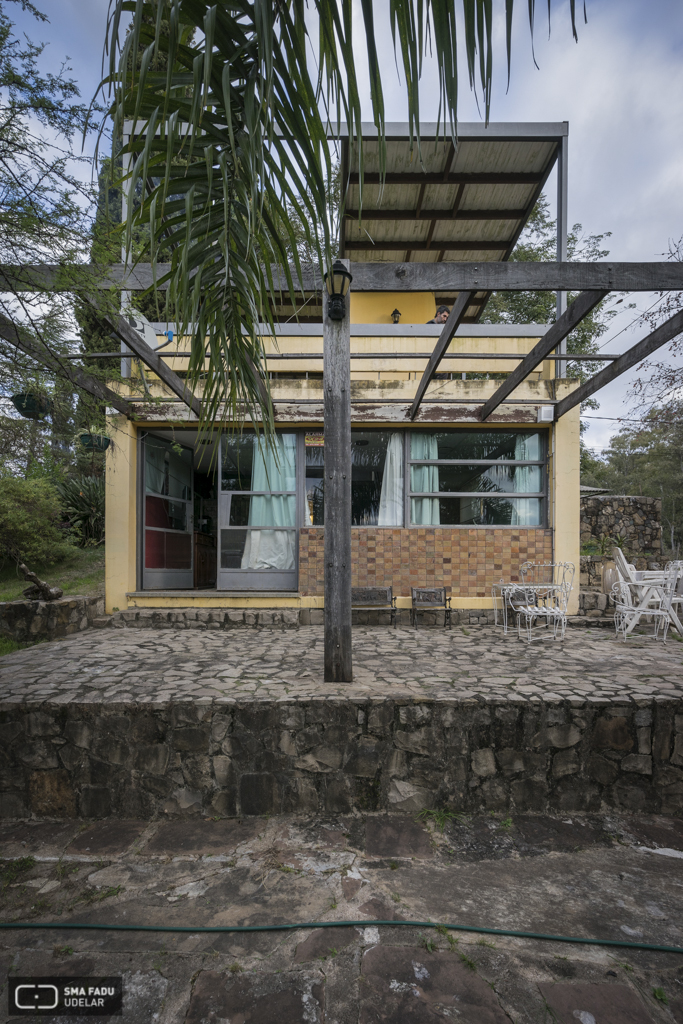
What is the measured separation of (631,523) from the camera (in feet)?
40.2

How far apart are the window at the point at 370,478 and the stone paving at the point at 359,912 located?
13.8 feet

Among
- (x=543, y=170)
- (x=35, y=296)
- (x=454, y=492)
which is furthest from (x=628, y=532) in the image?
(x=35, y=296)

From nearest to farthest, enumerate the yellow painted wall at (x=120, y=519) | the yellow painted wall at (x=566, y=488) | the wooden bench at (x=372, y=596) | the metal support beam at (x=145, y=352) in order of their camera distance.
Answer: the metal support beam at (x=145, y=352), the wooden bench at (x=372, y=596), the yellow painted wall at (x=120, y=519), the yellow painted wall at (x=566, y=488)

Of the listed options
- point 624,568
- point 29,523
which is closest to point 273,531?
point 29,523

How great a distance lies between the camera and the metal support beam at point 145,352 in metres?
3.46

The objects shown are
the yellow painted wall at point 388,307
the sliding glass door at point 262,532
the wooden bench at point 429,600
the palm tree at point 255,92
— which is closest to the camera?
the palm tree at point 255,92

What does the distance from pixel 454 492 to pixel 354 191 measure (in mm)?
4659

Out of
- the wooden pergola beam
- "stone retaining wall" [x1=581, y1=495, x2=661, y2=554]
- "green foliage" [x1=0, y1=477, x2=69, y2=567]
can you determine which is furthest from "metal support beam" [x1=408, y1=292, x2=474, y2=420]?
"stone retaining wall" [x1=581, y1=495, x2=661, y2=554]

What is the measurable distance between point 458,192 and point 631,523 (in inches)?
359

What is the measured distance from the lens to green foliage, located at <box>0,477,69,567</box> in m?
6.64

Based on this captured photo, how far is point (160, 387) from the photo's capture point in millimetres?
6508

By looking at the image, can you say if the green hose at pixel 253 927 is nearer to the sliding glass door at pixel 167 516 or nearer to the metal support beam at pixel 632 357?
the metal support beam at pixel 632 357

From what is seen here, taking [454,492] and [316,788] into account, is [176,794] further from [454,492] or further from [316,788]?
[454,492]

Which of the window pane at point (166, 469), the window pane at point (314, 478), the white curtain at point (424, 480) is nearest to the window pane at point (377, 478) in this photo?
the white curtain at point (424, 480)
